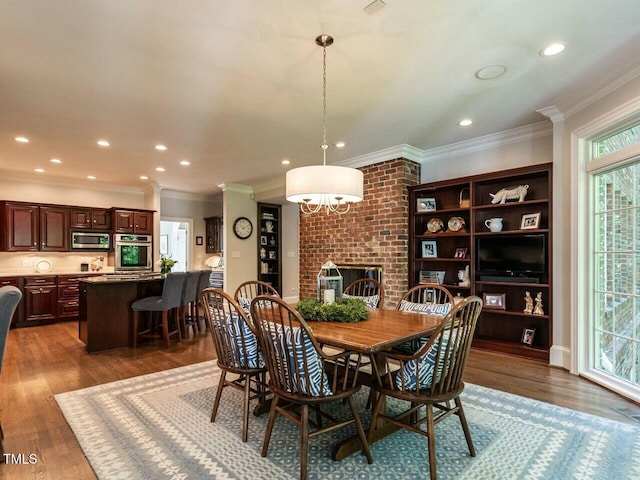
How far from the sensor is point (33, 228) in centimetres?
611

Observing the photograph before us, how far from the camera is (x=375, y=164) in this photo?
5.05 m

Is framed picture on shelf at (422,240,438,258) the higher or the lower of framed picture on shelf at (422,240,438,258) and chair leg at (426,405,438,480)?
the higher

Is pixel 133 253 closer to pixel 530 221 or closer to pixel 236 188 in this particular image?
pixel 236 188

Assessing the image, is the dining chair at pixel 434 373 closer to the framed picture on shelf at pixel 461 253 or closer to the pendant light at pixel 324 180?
the pendant light at pixel 324 180

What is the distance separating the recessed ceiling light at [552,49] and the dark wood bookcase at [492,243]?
147 cm

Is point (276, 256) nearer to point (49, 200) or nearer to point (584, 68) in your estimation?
point (49, 200)

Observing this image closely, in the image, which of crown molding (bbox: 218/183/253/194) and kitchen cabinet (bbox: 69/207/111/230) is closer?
kitchen cabinet (bbox: 69/207/111/230)

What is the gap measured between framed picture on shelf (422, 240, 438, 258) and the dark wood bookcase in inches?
0.5

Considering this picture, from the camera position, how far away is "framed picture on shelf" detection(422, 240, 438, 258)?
15.8 feet

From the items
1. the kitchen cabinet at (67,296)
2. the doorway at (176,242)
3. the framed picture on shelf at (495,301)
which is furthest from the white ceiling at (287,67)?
the doorway at (176,242)

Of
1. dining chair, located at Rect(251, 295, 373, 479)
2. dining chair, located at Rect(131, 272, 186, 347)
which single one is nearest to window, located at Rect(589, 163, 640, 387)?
dining chair, located at Rect(251, 295, 373, 479)

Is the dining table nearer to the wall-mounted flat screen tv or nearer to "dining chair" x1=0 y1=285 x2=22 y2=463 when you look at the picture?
"dining chair" x1=0 y1=285 x2=22 y2=463

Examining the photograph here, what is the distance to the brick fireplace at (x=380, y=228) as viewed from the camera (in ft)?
15.6

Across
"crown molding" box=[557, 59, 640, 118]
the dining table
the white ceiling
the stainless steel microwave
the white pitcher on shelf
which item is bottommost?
the dining table
